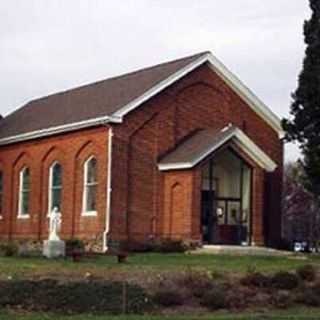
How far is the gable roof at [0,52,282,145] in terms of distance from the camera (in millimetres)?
47062

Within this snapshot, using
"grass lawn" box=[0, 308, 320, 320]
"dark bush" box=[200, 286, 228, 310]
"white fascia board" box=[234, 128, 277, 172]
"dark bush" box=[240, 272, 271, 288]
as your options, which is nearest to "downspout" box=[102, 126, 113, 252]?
"white fascia board" box=[234, 128, 277, 172]

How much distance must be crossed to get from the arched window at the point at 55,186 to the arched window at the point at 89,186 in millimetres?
3060

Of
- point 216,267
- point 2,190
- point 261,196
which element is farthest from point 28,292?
point 2,190

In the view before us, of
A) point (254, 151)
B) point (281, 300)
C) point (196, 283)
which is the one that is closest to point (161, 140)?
point (254, 151)

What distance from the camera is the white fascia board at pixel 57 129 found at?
46000 millimetres

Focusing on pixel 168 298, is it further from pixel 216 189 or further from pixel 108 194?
pixel 216 189

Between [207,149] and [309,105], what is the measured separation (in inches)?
324

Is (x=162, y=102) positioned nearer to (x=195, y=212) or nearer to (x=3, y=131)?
(x=195, y=212)

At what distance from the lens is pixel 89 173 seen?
4869cm

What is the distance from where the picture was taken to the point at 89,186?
4831 centimetres

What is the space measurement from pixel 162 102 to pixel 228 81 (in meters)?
4.23

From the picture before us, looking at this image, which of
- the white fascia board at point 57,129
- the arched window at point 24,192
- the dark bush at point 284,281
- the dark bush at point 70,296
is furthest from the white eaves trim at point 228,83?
the dark bush at point 70,296

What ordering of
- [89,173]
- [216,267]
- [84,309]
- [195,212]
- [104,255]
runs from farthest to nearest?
1. [89,173]
2. [195,212]
3. [104,255]
4. [216,267]
5. [84,309]

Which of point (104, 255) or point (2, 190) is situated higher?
point (2, 190)
